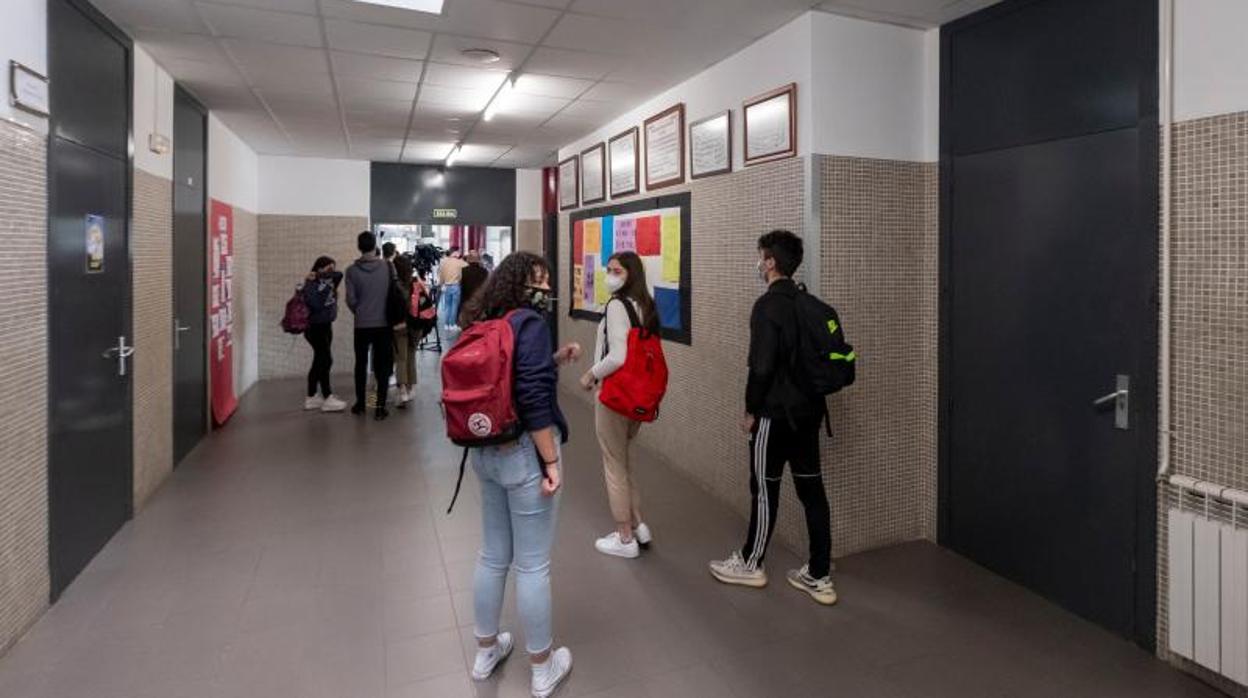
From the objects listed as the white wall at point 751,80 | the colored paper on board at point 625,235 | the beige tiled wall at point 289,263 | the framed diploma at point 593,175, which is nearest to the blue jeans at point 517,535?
the white wall at point 751,80

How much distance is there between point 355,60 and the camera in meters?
4.19

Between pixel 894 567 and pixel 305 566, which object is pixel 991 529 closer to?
pixel 894 567

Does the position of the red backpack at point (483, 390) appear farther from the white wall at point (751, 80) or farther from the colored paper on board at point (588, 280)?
the colored paper on board at point (588, 280)

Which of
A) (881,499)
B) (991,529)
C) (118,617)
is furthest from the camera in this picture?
(881,499)

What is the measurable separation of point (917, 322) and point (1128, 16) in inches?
59.4

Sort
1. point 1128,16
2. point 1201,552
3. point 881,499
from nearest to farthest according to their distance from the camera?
point 1201,552 < point 1128,16 < point 881,499

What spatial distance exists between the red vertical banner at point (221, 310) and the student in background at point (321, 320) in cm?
66

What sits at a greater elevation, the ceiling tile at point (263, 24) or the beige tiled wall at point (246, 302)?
the ceiling tile at point (263, 24)

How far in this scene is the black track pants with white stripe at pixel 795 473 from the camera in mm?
2912

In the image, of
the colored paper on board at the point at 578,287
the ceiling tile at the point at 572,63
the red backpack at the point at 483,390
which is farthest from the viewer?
the colored paper on board at the point at 578,287

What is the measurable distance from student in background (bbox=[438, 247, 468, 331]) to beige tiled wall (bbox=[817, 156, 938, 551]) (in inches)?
181

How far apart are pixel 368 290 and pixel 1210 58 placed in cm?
583

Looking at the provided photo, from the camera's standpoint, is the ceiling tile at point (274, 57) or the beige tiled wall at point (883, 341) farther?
the ceiling tile at point (274, 57)

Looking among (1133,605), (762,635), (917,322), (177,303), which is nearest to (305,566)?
(762,635)
